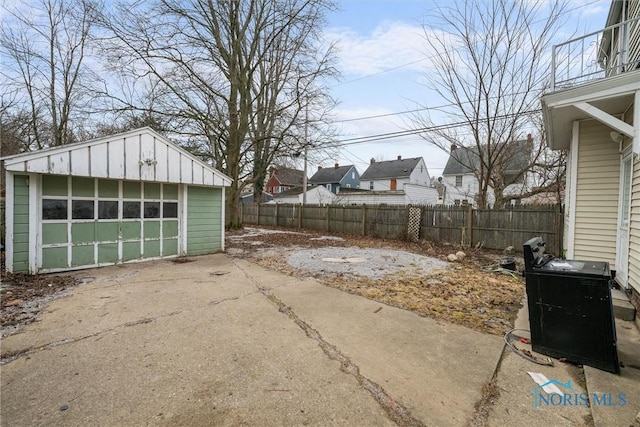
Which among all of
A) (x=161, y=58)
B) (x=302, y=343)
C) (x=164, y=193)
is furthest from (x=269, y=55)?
(x=302, y=343)

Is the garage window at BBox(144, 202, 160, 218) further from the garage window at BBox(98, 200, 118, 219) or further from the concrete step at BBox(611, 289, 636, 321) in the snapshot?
the concrete step at BBox(611, 289, 636, 321)

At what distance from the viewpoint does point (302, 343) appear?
9.73 ft

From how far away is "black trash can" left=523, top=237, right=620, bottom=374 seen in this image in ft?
7.88

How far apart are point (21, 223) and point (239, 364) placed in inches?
229

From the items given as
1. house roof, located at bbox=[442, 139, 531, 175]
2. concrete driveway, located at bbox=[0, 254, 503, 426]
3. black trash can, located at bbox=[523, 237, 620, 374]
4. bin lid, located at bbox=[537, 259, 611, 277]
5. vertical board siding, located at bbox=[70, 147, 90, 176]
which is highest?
house roof, located at bbox=[442, 139, 531, 175]

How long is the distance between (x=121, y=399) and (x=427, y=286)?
15.0 ft

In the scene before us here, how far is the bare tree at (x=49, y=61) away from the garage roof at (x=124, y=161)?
685 cm

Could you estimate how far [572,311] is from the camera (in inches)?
100

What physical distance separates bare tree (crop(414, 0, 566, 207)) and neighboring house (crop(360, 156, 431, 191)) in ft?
68.4

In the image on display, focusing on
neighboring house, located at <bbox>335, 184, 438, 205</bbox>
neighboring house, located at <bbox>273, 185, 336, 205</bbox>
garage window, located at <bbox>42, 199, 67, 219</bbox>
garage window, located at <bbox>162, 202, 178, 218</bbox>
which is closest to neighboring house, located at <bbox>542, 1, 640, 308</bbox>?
garage window, located at <bbox>162, 202, 178, 218</bbox>

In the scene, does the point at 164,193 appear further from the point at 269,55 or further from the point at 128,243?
the point at 269,55

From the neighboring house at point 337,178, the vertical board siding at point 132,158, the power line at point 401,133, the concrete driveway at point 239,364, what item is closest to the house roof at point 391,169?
the neighboring house at point 337,178

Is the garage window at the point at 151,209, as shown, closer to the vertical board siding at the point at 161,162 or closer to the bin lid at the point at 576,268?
the vertical board siding at the point at 161,162

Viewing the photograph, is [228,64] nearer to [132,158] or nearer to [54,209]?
[132,158]
